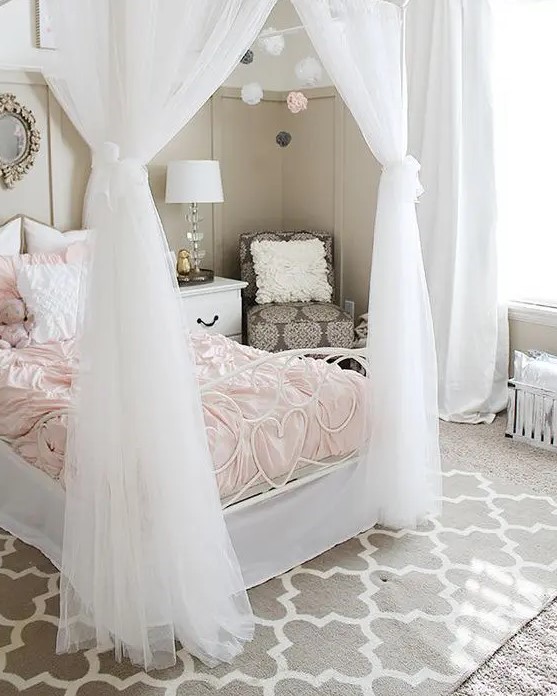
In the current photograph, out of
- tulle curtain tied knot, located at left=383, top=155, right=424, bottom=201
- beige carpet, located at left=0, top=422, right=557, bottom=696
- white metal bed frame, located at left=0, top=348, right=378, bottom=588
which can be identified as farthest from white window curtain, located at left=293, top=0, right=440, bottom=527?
beige carpet, located at left=0, top=422, right=557, bottom=696

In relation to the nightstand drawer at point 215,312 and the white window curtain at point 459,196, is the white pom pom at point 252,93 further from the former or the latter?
the nightstand drawer at point 215,312

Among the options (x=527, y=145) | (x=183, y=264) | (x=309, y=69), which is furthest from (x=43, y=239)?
(x=527, y=145)

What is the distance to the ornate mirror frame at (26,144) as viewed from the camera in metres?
4.34

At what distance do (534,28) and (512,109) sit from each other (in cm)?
42

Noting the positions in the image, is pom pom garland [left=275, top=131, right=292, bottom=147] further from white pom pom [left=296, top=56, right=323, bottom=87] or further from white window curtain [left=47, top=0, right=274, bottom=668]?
white window curtain [left=47, top=0, right=274, bottom=668]

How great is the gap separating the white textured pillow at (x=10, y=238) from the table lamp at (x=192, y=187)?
89 centimetres

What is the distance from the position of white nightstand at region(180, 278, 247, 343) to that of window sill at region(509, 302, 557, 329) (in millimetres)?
1557

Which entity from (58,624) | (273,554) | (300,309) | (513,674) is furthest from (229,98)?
(513,674)

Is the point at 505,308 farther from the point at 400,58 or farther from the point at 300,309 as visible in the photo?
the point at 400,58

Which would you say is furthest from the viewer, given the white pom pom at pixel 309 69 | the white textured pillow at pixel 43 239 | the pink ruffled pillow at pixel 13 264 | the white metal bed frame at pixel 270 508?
the white pom pom at pixel 309 69

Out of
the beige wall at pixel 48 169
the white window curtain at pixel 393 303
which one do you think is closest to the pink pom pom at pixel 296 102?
the beige wall at pixel 48 169

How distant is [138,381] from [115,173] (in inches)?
23.5

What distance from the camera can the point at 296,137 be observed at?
561 centimetres

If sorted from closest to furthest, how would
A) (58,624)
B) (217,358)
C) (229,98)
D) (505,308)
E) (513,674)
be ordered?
(513,674) < (58,624) < (217,358) < (505,308) < (229,98)
